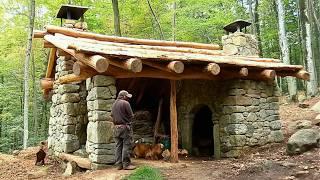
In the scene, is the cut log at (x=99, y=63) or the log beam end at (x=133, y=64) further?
the log beam end at (x=133, y=64)

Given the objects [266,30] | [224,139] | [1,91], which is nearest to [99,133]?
[224,139]

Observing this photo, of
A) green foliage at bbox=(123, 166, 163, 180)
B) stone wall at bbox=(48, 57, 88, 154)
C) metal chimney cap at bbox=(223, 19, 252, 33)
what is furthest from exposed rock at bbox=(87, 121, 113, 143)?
metal chimney cap at bbox=(223, 19, 252, 33)

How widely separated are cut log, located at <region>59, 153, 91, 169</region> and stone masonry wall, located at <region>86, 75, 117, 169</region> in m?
0.31

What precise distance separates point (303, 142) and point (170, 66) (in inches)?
135

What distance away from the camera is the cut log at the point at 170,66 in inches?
299

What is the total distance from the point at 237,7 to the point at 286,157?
54.4 feet

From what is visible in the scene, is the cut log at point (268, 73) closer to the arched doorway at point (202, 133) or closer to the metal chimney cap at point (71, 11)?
the arched doorway at point (202, 133)

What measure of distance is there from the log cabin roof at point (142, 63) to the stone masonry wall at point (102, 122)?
269mm

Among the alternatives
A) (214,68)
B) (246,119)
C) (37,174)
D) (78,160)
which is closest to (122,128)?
(78,160)

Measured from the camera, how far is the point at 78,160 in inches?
343

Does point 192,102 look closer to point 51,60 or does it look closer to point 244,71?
point 244,71

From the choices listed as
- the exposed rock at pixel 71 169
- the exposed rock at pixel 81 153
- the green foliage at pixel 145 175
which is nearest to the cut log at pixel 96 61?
the green foliage at pixel 145 175

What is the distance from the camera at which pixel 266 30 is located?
22.6m

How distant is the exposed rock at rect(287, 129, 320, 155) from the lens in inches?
313
